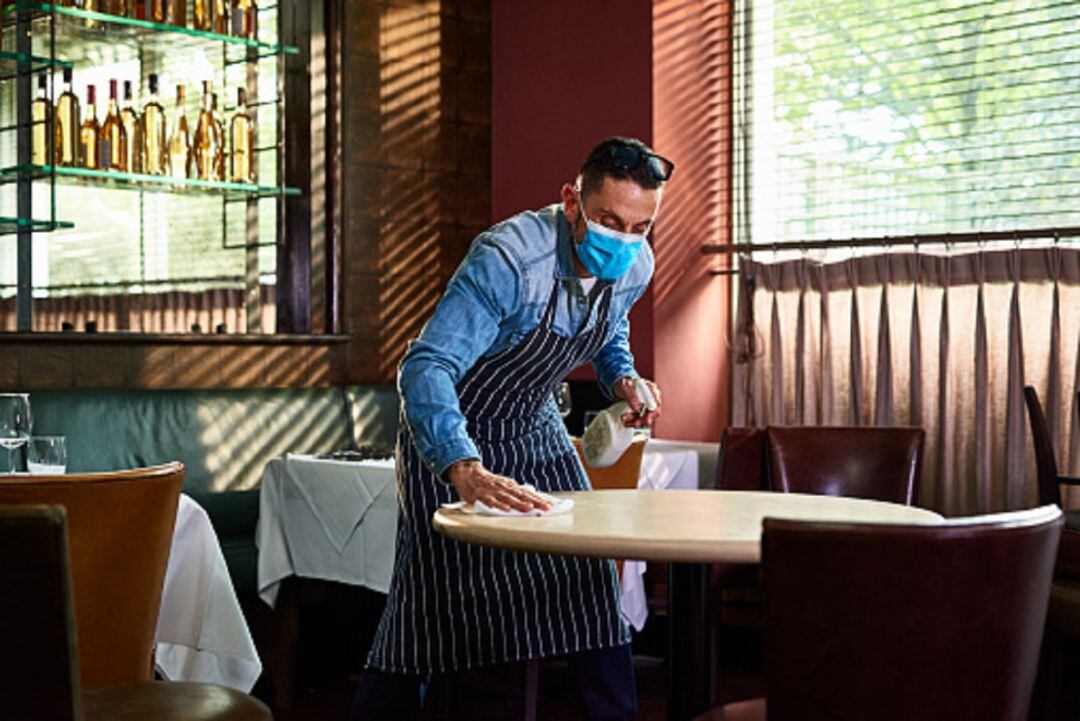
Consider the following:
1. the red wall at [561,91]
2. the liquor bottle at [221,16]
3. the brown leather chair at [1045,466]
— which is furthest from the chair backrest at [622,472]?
the liquor bottle at [221,16]

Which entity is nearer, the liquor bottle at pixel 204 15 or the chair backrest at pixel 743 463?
the chair backrest at pixel 743 463

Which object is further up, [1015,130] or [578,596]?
[1015,130]

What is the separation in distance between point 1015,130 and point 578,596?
3.00 metres

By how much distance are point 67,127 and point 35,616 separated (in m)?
3.88

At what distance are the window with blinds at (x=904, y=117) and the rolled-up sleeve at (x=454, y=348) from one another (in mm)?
2946

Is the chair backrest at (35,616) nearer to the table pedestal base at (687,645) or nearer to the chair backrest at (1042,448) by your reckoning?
the table pedestal base at (687,645)

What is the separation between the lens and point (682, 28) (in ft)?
18.5

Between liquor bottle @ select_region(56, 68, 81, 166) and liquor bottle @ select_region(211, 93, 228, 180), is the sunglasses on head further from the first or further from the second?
liquor bottle @ select_region(211, 93, 228, 180)

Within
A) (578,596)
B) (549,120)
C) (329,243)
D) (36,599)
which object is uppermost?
Result: (549,120)

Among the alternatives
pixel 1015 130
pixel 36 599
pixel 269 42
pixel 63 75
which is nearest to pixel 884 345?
pixel 1015 130

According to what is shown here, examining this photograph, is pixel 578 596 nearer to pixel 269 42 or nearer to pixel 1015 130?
pixel 1015 130

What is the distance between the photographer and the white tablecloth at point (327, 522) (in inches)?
165

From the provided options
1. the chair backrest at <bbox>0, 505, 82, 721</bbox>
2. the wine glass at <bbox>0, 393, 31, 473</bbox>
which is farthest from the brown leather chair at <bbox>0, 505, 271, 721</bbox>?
the wine glass at <bbox>0, 393, 31, 473</bbox>

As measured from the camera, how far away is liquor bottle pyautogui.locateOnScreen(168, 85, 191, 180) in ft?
18.1
